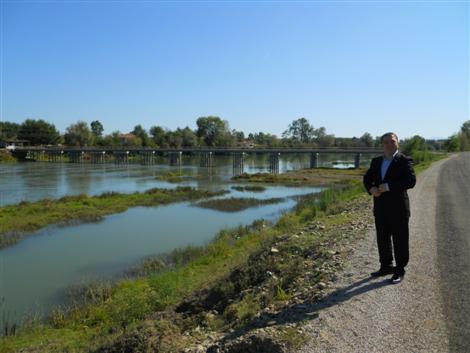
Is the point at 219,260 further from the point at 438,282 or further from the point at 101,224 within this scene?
the point at 101,224

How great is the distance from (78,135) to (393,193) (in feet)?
437

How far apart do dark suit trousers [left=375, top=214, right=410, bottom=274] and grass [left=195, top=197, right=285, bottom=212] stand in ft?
67.4

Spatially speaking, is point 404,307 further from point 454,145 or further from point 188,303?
point 454,145

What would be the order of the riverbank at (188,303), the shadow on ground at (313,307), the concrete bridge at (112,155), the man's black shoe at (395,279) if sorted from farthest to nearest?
the concrete bridge at (112,155) → the riverbank at (188,303) → the man's black shoe at (395,279) → the shadow on ground at (313,307)

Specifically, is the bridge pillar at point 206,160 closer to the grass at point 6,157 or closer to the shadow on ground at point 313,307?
the grass at point 6,157

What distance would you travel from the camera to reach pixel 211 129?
497 ft

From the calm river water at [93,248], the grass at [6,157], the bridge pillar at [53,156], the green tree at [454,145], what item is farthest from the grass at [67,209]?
the bridge pillar at [53,156]

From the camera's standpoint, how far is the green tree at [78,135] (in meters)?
127

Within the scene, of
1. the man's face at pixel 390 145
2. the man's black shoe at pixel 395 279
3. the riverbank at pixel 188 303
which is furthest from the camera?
the riverbank at pixel 188 303

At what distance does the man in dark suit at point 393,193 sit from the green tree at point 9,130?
447 feet

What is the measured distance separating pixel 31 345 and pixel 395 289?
683cm

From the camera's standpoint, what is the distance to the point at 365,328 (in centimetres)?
478

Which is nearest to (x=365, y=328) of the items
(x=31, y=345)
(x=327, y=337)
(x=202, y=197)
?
(x=327, y=337)

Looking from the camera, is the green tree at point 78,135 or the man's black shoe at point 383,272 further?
the green tree at point 78,135
